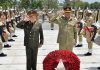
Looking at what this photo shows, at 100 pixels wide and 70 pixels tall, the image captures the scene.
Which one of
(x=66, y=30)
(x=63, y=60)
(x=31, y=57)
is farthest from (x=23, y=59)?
(x=63, y=60)

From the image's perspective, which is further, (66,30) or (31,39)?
(66,30)

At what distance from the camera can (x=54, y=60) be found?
16.4 feet

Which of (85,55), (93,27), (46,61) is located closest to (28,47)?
(46,61)

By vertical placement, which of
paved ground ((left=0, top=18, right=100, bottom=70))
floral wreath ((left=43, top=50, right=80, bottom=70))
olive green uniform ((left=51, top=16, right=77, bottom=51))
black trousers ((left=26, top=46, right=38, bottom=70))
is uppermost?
floral wreath ((left=43, top=50, right=80, bottom=70))

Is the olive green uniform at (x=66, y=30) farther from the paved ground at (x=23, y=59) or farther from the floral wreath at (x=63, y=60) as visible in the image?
the floral wreath at (x=63, y=60)

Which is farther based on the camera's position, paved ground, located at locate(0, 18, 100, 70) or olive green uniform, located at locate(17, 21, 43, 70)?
paved ground, located at locate(0, 18, 100, 70)

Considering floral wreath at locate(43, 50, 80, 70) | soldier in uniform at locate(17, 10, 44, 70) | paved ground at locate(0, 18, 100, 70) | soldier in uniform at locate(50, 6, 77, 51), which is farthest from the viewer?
paved ground at locate(0, 18, 100, 70)

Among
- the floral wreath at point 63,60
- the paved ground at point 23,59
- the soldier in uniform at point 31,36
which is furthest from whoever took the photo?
the paved ground at point 23,59

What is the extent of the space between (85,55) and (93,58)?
81cm

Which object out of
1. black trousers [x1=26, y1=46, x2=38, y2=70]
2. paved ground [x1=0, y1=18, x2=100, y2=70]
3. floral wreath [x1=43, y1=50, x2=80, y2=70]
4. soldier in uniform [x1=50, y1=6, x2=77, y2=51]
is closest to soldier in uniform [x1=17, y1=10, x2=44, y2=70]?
black trousers [x1=26, y1=46, x2=38, y2=70]

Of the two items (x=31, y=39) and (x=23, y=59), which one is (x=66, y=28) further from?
(x=23, y=59)

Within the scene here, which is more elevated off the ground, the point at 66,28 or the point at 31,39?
the point at 66,28

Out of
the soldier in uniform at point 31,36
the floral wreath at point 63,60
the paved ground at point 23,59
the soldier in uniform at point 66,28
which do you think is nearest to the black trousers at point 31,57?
the soldier in uniform at point 31,36

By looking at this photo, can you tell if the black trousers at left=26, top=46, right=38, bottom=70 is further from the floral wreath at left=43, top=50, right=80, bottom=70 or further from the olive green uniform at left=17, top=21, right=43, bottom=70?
the floral wreath at left=43, top=50, right=80, bottom=70
